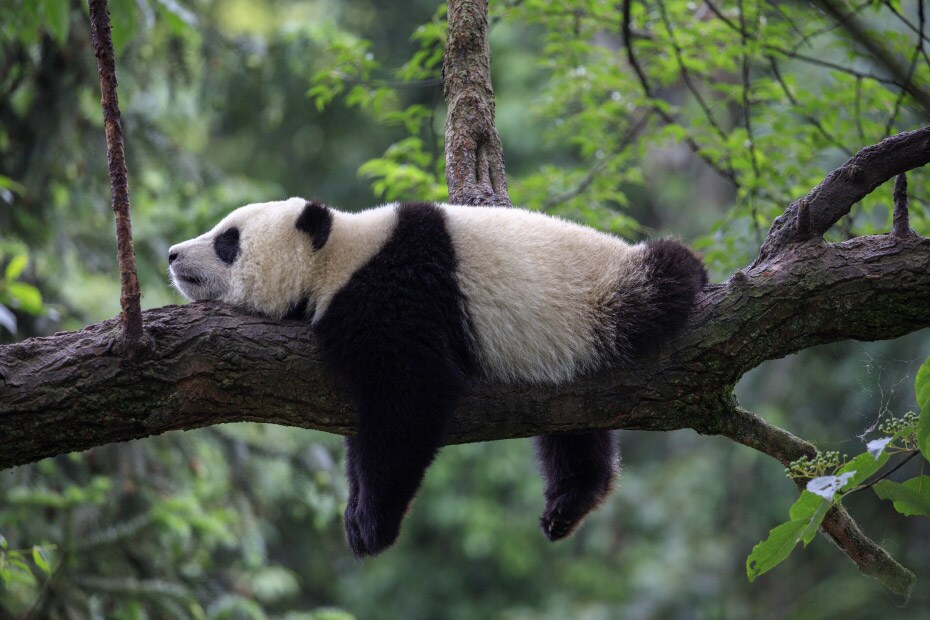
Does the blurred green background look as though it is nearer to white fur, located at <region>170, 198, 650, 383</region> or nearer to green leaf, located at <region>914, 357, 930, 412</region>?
green leaf, located at <region>914, 357, 930, 412</region>

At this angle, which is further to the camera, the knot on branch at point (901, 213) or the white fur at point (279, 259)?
the white fur at point (279, 259)

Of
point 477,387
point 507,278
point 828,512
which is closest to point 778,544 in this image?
point 828,512

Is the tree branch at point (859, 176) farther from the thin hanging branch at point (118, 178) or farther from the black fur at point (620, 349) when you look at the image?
the thin hanging branch at point (118, 178)

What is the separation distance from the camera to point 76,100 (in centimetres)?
595

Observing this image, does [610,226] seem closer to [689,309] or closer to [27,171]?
[689,309]

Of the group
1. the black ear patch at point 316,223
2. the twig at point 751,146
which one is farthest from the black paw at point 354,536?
the twig at point 751,146

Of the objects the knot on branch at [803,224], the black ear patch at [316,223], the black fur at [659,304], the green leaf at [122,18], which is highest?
the green leaf at [122,18]

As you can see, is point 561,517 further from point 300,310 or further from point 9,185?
point 9,185

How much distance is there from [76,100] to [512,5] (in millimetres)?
3046

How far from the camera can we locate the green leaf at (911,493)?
2.43 metres

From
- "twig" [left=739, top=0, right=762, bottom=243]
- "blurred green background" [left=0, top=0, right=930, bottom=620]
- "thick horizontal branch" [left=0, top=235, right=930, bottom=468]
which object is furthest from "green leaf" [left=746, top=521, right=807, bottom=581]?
"twig" [left=739, top=0, right=762, bottom=243]

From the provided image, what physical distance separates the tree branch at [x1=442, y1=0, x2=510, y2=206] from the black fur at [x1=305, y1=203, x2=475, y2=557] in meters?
0.89

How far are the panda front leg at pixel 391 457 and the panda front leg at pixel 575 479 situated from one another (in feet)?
2.94

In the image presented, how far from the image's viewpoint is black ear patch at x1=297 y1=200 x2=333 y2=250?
11.7 feet
